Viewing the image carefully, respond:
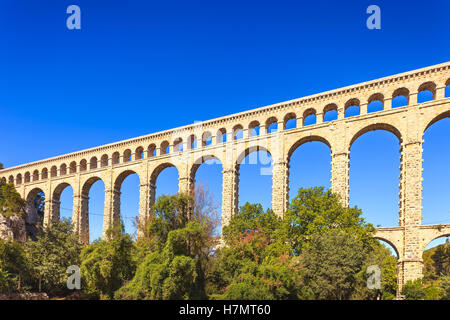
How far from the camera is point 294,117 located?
35.6m

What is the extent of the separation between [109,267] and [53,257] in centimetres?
743

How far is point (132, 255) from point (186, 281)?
6.94 m

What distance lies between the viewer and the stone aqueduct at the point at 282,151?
92.5 feet

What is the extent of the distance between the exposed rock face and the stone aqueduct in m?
6.46

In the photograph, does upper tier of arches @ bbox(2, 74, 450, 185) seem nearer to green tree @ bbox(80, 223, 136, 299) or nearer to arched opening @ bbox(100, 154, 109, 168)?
arched opening @ bbox(100, 154, 109, 168)

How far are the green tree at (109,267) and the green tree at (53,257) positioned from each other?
381cm

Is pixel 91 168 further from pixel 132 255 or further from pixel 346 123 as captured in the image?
pixel 346 123

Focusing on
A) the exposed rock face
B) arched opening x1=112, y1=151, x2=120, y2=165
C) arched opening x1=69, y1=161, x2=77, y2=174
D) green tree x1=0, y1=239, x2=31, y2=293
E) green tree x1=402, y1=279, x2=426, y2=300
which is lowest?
green tree x1=402, y1=279, x2=426, y2=300

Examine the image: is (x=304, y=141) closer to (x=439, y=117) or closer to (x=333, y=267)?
(x=439, y=117)

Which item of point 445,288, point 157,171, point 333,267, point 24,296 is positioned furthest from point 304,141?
point 24,296

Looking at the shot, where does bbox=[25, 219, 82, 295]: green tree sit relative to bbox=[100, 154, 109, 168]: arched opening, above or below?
below

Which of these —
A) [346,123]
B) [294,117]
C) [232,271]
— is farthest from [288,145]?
[232,271]

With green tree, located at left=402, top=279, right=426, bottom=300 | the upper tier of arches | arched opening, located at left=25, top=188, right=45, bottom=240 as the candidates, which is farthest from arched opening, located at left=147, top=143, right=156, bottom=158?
green tree, located at left=402, top=279, right=426, bottom=300

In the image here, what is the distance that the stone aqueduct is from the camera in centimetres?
2819
